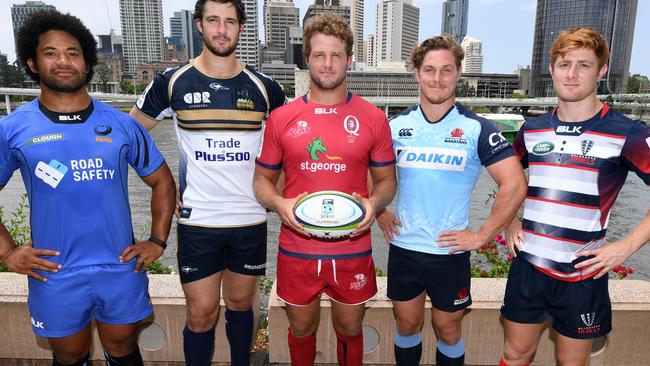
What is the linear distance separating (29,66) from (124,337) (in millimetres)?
1897

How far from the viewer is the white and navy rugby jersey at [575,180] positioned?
289 centimetres

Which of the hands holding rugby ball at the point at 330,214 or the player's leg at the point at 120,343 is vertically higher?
the hands holding rugby ball at the point at 330,214

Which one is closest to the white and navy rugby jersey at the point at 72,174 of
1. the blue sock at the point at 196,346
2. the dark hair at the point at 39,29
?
the dark hair at the point at 39,29

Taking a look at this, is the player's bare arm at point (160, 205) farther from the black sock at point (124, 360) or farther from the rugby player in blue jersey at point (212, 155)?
the black sock at point (124, 360)

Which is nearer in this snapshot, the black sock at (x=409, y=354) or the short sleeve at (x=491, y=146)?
the short sleeve at (x=491, y=146)

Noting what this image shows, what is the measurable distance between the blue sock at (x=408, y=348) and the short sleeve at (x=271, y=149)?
5.61ft

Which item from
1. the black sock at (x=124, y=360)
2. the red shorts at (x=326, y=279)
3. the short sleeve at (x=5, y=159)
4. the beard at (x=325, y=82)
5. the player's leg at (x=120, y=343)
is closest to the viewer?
the short sleeve at (x=5, y=159)

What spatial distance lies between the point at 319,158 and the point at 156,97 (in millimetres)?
1479

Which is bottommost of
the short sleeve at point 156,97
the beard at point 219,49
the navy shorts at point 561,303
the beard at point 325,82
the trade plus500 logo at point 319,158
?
the navy shorts at point 561,303

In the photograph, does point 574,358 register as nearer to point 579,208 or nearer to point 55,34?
point 579,208

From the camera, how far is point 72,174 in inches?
109

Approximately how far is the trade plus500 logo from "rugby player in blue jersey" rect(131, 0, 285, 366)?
58 centimetres

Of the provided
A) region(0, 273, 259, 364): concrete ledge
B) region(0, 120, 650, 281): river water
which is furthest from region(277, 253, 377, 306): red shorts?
region(0, 120, 650, 281): river water

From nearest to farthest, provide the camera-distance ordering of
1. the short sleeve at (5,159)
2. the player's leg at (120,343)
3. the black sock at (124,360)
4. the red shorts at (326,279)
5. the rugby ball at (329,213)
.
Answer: the short sleeve at (5,159) → the rugby ball at (329,213) → the player's leg at (120,343) → the black sock at (124,360) → the red shorts at (326,279)
